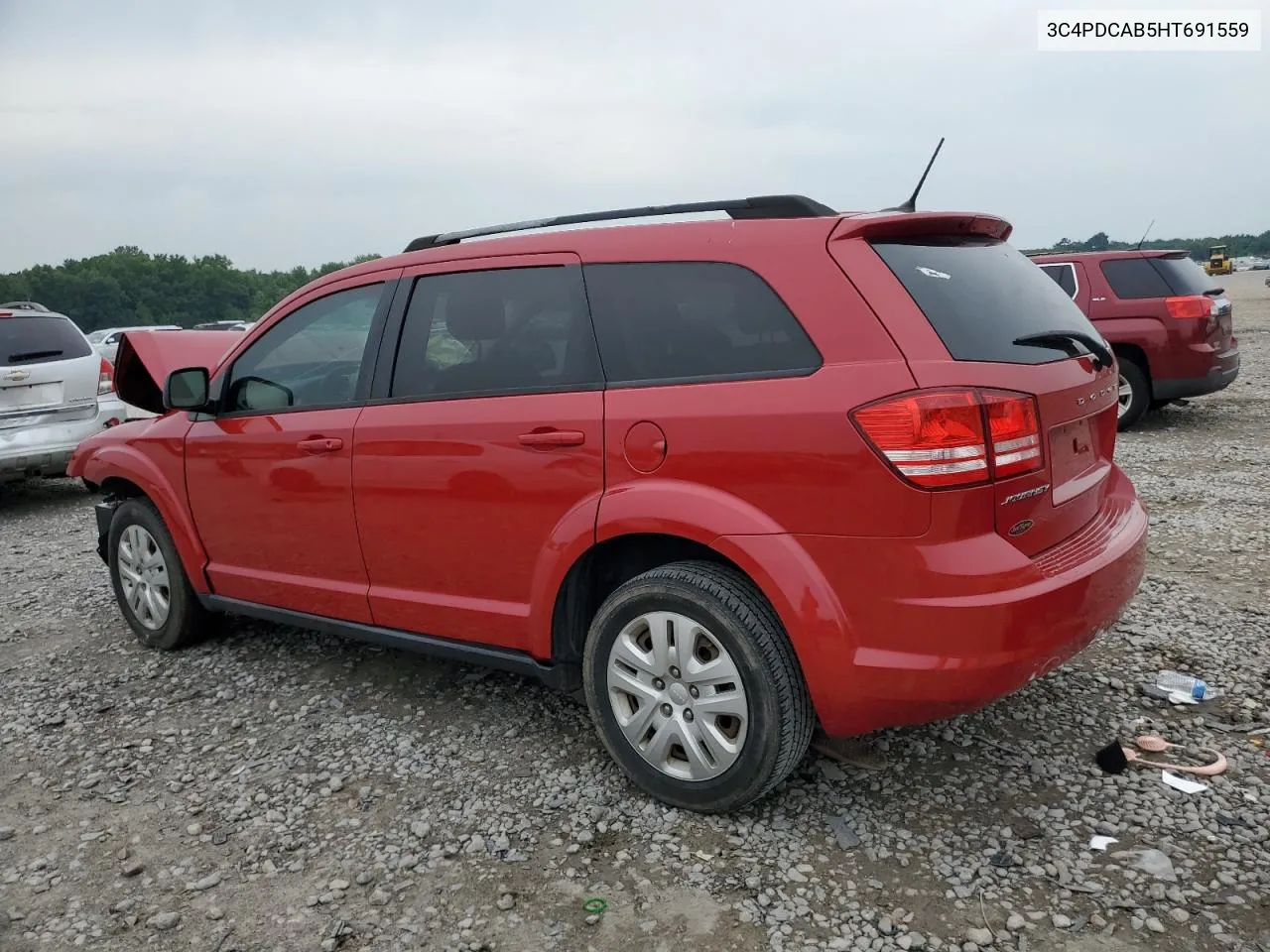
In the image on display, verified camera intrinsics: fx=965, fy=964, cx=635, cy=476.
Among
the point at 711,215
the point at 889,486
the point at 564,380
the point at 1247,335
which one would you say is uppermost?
the point at 711,215

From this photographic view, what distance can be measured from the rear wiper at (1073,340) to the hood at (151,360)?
142 inches

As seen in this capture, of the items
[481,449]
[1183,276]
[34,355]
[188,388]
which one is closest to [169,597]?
[188,388]

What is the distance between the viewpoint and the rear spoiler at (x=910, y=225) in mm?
2711

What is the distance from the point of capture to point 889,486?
2.44 m

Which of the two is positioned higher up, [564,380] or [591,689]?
[564,380]

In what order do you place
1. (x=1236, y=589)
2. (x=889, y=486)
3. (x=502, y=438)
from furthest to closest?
(x=1236, y=589) → (x=502, y=438) → (x=889, y=486)

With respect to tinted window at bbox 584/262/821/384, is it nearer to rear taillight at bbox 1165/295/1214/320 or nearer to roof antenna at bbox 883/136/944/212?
roof antenna at bbox 883/136/944/212

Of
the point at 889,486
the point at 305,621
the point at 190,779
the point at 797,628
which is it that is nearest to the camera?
the point at 889,486

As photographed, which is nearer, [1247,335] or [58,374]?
[58,374]

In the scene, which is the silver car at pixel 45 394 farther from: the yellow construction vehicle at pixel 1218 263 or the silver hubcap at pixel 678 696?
the yellow construction vehicle at pixel 1218 263

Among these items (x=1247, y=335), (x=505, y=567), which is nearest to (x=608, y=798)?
(x=505, y=567)

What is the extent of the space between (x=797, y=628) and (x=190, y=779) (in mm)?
2214

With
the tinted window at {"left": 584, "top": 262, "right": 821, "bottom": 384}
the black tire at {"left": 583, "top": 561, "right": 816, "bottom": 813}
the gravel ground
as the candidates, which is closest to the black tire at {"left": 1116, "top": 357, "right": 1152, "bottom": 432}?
the gravel ground

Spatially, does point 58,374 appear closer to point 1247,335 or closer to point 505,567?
point 505,567
